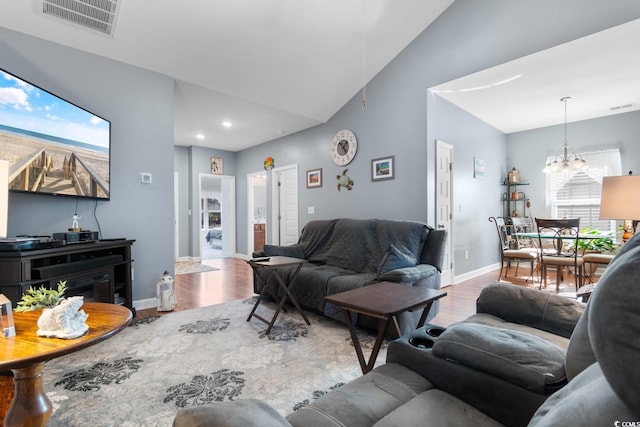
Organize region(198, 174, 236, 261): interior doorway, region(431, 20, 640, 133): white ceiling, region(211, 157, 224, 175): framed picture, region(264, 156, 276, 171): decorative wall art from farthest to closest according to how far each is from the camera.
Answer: region(198, 174, 236, 261): interior doorway → region(211, 157, 224, 175): framed picture → region(264, 156, 276, 171): decorative wall art → region(431, 20, 640, 133): white ceiling

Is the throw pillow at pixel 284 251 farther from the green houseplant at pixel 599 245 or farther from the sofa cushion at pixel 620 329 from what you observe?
the green houseplant at pixel 599 245

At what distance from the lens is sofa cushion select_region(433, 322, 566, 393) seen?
0.92 meters

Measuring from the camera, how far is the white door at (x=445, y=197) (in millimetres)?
4188

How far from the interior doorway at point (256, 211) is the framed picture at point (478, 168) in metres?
4.13

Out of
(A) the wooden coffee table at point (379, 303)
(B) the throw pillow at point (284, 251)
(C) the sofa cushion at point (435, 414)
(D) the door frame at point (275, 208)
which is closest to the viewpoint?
(C) the sofa cushion at point (435, 414)

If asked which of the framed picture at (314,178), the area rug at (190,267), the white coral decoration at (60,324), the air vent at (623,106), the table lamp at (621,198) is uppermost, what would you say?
the air vent at (623,106)

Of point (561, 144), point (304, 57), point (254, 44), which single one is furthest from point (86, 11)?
point (561, 144)

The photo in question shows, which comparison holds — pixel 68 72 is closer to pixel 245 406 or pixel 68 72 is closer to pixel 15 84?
pixel 15 84

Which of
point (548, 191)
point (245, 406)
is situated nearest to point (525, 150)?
point (548, 191)

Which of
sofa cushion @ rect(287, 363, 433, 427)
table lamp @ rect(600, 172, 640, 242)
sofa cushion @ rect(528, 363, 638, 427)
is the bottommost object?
sofa cushion @ rect(287, 363, 433, 427)

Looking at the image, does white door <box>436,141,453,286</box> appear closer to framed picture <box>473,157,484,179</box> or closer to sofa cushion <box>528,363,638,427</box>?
framed picture <box>473,157,484,179</box>

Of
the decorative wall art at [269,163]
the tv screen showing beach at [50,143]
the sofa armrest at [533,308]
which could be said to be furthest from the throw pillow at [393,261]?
the decorative wall art at [269,163]

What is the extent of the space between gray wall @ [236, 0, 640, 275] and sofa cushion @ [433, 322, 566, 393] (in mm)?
2946

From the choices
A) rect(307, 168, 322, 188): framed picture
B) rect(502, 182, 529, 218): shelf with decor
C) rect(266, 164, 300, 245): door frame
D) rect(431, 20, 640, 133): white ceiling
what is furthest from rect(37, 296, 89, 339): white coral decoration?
rect(502, 182, 529, 218): shelf with decor
